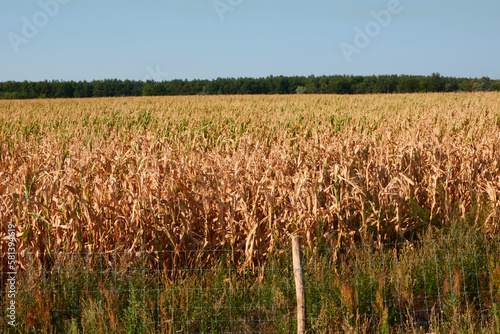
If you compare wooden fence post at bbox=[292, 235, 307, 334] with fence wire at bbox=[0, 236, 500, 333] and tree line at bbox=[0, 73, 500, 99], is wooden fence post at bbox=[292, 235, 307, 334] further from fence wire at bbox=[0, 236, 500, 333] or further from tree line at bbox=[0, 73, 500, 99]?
tree line at bbox=[0, 73, 500, 99]

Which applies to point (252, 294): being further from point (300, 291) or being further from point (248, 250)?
point (300, 291)

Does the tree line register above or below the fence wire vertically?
above

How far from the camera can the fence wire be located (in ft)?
13.3

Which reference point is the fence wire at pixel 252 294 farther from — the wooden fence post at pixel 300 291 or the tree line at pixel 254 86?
the tree line at pixel 254 86

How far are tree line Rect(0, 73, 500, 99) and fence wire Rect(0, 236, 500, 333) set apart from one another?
8421cm

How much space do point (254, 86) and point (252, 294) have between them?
9954 centimetres

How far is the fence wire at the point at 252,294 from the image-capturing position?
407 cm

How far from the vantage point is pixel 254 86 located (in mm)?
102188

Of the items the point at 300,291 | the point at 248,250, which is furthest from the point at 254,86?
the point at 300,291

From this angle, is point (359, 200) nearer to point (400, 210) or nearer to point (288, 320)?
point (400, 210)

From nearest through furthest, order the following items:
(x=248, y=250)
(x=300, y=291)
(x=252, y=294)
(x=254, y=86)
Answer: (x=300, y=291), (x=252, y=294), (x=248, y=250), (x=254, y=86)

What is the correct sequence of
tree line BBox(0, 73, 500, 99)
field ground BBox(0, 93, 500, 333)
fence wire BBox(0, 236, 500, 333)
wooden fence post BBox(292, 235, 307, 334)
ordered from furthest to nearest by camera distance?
1. tree line BBox(0, 73, 500, 99)
2. field ground BBox(0, 93, 500, 333)
3. fence wire BBox(0, 236, 500, 333)
4. wooden fence post BBox(292, 235, 307, 334)

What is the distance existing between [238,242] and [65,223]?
6.29 feet

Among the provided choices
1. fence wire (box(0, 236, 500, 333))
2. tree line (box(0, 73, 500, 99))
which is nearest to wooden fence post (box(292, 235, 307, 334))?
fence wire (box(0, 236, 500, 333))
